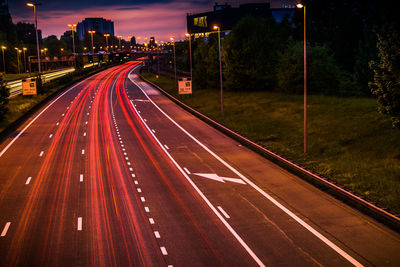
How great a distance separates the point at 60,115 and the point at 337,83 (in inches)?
1336

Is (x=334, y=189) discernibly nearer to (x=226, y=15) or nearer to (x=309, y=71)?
(x=309, y=71)

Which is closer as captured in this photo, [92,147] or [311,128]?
[92,147]

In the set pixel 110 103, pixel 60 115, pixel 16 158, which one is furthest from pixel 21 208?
pixel 110 103

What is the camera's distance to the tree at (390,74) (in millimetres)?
21156

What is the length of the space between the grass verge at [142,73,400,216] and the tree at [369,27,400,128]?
2.91 m

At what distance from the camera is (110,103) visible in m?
55.4

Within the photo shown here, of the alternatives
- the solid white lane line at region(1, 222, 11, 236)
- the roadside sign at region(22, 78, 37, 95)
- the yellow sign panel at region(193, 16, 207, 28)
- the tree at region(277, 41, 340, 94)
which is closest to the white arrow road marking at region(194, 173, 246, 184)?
the solid white lane line at region(1, 222, 11, 236)

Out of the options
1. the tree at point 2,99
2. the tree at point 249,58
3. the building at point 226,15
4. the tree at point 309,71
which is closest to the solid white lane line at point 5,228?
A: the tree at point 2,99

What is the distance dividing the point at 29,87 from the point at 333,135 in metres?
38.5

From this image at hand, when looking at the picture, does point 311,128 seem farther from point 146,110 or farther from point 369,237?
point 146,110

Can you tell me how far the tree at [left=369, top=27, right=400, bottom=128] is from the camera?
2116 cm

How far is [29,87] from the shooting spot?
54.0 m

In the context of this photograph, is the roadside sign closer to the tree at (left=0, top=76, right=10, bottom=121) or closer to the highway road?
the tree at (left=0, top=76, right=10, bottom=121)

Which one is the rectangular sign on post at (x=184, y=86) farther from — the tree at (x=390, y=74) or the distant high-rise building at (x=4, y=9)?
the distant high-rise building at (x=4, y=9)
